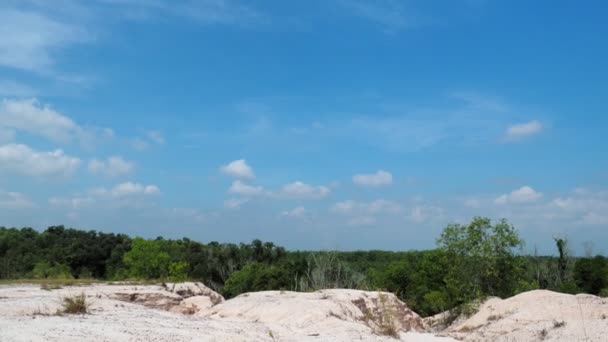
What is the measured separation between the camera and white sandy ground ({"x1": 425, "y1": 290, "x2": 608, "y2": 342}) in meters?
19.3

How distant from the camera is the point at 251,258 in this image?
226 feet

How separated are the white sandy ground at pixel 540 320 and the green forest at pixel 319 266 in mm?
3775

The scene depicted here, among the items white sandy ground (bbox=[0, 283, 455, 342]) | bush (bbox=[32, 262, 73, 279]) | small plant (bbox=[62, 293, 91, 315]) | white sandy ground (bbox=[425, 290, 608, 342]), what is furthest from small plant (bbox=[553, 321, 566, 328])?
bush (bbox=[32, 262, 73, 279])

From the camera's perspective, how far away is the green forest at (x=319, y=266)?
29.0 m

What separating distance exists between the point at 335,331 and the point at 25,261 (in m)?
51.2

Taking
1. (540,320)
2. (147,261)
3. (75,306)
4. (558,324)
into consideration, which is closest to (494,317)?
(540,320)

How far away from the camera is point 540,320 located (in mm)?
21688

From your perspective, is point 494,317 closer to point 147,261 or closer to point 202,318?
point 202,318

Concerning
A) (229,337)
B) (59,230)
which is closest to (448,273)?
(229,337)

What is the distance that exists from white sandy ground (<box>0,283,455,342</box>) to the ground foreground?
0.02 meters

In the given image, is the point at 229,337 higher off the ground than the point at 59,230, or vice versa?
the point at 59,230

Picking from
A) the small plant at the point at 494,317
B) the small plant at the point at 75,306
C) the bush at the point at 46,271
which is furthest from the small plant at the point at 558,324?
the bush at the point at 46,271

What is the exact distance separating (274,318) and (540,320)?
962 cm

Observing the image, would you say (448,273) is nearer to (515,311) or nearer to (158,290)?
(515,311)
